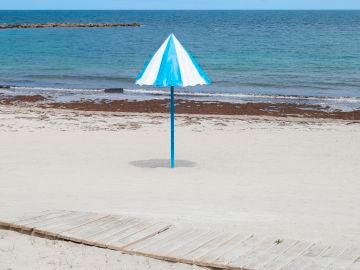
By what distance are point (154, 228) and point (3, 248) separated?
1682 mm

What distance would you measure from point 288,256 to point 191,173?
5.44m

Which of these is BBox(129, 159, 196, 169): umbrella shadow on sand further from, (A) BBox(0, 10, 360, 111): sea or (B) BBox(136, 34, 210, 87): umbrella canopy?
(A) BBox(0, 10, 360, 111): sea

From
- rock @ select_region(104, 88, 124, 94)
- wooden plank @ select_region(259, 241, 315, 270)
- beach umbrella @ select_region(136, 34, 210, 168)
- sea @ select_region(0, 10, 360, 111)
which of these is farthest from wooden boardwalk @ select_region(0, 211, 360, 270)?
rock @ select_region(104, 88, 124, 94)

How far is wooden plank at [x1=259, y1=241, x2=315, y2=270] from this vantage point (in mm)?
6840

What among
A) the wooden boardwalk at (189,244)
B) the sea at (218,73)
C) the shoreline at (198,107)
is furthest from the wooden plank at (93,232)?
the sea at (218,73)

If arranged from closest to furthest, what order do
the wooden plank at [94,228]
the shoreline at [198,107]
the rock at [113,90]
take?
→ the wooden plank at [94,228] < the shoreline at [198,107] < the rock at [113,90]

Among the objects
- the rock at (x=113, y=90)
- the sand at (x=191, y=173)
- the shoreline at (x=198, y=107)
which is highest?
the rock at (x=113, y=90)

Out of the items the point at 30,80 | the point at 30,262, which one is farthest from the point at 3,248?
the point at 30,80

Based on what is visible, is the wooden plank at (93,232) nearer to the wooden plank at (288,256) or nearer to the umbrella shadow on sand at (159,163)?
the wooden plank at (288,256)

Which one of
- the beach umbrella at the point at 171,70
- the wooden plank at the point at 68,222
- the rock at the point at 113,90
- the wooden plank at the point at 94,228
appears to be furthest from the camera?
the rock at the point at 113,90

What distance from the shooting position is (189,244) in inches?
294

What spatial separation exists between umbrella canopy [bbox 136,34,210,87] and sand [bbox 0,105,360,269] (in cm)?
165

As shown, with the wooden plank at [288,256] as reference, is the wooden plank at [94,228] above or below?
above

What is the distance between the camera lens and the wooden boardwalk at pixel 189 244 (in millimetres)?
6953
